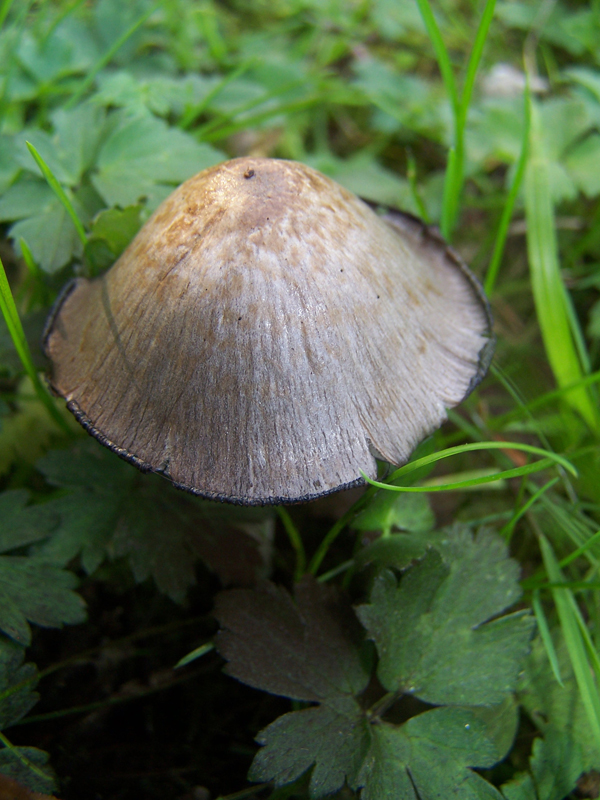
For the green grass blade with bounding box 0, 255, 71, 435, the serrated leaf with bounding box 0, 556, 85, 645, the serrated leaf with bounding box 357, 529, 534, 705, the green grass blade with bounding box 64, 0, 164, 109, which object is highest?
the green grass blade with bounding box 64, 0, 164, 109

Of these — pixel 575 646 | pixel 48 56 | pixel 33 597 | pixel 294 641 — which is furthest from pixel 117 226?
pixel 575 646

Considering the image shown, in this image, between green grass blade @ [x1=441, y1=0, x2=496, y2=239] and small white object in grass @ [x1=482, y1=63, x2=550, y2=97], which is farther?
small white object in grass @ [x1=482, y1=63, x2=550, y2=97]

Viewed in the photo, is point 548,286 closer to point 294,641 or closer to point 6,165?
point 294,641

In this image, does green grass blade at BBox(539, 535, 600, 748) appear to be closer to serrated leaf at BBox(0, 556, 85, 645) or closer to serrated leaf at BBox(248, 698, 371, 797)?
serrated leaf at BBox(248, 698, 371, 797)

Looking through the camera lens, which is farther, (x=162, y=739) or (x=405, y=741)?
(x=162, y=739)

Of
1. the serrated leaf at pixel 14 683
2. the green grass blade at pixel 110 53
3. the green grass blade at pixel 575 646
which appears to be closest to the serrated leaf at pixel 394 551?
the green grass blade at pixel 575 646

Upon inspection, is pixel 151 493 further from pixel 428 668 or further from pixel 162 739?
pixel 428 668

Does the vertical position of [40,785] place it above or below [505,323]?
above

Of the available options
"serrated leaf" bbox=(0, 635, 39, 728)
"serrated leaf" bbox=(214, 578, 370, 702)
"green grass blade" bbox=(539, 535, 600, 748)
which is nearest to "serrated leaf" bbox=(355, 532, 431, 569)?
"serrated leaf" bbox=(214, 578, 370, 702)

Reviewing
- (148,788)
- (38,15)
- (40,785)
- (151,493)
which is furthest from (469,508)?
(38,15)
